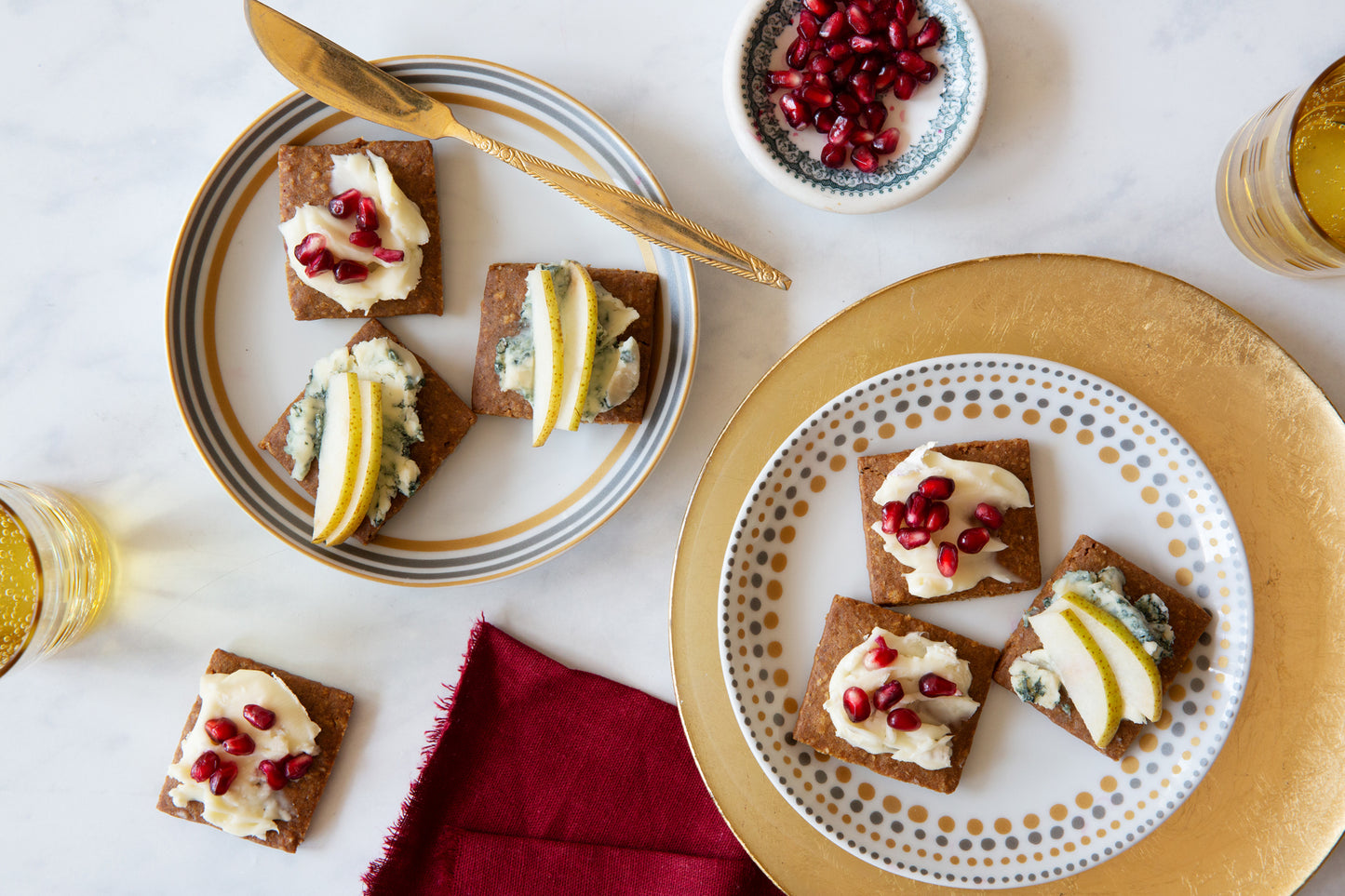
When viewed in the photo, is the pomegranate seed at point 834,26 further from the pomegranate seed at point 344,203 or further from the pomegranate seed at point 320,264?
the pomegranate seed at point 320,264

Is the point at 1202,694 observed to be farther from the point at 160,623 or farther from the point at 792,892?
the point at 160,623

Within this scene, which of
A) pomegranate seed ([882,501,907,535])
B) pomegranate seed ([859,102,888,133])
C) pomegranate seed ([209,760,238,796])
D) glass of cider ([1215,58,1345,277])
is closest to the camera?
glass of cider ([1215,58,1345,277])

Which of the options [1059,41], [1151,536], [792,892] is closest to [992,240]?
[1059,41]

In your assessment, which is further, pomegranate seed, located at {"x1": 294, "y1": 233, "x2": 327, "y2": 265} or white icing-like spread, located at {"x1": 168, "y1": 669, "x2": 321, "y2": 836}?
white icing-like spread, located at {"x1": 168, "y1": 669, "x2": 321, "y2": 836}

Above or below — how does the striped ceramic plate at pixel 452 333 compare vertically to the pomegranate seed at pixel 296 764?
above

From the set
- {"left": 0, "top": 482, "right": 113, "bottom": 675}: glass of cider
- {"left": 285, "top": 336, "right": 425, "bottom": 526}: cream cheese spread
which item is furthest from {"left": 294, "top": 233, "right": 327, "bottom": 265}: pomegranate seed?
{"left": 0, "top": 482, "right": 113, "bottom": 675}: glass of cider

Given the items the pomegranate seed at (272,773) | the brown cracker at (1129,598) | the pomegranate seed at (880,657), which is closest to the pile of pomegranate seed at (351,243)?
the pomegranate seed at (272,773)

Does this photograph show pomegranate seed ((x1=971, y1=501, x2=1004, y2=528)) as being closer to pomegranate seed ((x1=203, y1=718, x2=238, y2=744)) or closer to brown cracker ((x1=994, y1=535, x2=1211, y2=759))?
brown cracker ((x1=994, y1=535, x2=1211, y2=759))
